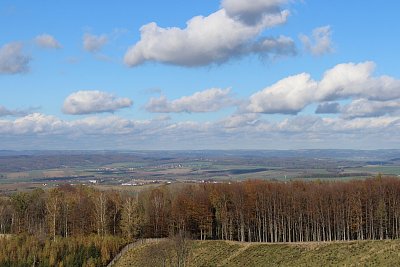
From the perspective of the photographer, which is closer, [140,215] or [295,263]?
[295,263]

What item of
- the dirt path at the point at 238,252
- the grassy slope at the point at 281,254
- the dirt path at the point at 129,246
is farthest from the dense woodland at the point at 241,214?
the dirt path at the point at 238,252

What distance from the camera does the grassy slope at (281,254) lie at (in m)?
57.9

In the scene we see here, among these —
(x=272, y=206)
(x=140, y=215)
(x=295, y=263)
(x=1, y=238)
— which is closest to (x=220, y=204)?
(x=272, y=206)

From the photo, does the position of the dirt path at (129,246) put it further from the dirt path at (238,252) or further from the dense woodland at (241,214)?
the dirt path at (238,252)

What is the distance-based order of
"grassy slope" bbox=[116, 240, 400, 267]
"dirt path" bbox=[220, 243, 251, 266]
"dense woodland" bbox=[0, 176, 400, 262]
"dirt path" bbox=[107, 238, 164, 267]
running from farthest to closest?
1. "dense woodland" bbox=[0, 176, 400, 262]
2. "dirt path" bbox=[107, 238, 164, 267]
3. "dirt path" bbox=[220, 243, 251, 266]
4. "grassy slope" bbox=[116, 240, 400, 267]

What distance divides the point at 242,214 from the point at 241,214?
1.62 m

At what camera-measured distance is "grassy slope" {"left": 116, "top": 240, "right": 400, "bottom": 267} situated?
5794 centimetres

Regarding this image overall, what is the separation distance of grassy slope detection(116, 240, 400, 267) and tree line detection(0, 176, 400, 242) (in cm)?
1045

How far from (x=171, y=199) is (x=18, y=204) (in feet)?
114

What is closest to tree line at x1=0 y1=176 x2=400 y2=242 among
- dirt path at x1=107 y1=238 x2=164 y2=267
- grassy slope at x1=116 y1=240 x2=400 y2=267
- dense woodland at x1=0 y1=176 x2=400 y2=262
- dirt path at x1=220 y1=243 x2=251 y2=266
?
dense woodland at x1=0 y1=176 x2=400 y2=262

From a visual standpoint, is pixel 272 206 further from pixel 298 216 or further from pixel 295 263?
pixel 295 263

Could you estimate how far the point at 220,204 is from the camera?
3497 inches

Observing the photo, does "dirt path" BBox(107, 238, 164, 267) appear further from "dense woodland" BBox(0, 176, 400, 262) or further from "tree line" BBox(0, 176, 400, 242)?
"tree line" BBox(0, 176, 400, 242)

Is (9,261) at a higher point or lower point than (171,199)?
lower
